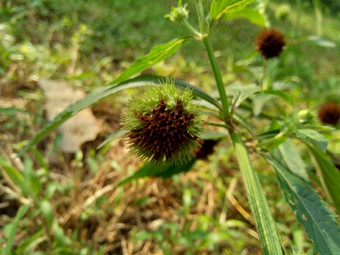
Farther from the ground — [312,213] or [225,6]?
[225,6]

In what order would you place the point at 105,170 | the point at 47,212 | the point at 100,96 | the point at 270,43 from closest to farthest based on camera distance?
1. the point at 100,96
2. the point at 47,212
3. the point at 270,43
4. the point at 105,170

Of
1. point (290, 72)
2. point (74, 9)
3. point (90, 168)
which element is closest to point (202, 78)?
point (290, 72)

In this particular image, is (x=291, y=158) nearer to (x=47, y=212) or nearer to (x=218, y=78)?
(x=218, y=78)

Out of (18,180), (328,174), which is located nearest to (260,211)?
(328,174)

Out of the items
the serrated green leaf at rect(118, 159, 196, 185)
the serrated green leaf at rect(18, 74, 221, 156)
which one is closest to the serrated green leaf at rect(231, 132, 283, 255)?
the serrated green leaf at rect(18, 74, 221, 156)

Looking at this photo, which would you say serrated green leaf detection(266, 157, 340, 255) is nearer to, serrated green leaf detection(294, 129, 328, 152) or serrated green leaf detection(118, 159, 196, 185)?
serrated green leaf detection(294, 129, 328, 152)

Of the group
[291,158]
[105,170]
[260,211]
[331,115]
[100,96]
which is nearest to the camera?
[260,211]
